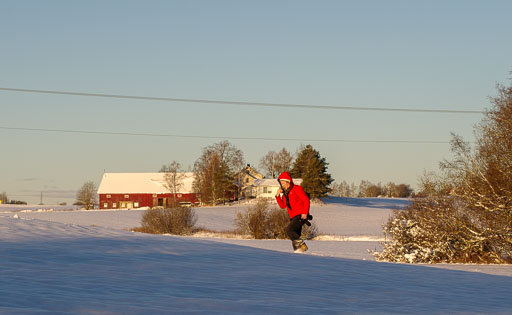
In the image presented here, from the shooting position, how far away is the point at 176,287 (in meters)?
7.66

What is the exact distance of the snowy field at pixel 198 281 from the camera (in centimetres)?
642

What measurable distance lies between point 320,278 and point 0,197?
484 ft

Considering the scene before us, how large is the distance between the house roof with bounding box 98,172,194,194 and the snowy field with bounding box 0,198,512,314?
101 metres

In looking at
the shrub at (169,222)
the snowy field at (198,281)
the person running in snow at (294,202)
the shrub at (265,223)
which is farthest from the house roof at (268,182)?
the snowy field at (198,281)

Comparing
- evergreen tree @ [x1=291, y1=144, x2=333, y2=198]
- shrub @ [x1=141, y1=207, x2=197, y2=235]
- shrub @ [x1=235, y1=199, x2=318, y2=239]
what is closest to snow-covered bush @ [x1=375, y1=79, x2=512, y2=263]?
shrub @ [x1=235, y1=199, x2=318, y2=239]

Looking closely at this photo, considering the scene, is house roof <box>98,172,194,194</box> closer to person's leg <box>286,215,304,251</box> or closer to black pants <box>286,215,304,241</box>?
person's leg <box>286,215,304,251</box>

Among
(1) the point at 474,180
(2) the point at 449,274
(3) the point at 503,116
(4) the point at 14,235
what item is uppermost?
(3) the point at 503,116

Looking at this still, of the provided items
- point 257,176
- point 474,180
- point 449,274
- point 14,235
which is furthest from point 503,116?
point 257,176

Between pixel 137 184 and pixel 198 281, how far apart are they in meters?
109

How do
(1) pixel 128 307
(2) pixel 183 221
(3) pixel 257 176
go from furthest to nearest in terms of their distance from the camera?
(3) pixel 257 176
(2) pixel 183 221
(1) pixel 128 307

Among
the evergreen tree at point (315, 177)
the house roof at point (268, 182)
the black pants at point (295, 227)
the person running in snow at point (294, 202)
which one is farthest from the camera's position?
the house roof at point (268, 182)

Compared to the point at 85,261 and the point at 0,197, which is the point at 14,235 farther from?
the point at 0,197

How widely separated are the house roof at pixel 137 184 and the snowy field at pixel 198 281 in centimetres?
10090

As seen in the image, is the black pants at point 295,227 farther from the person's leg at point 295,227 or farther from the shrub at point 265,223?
the shrub at point 265,223
